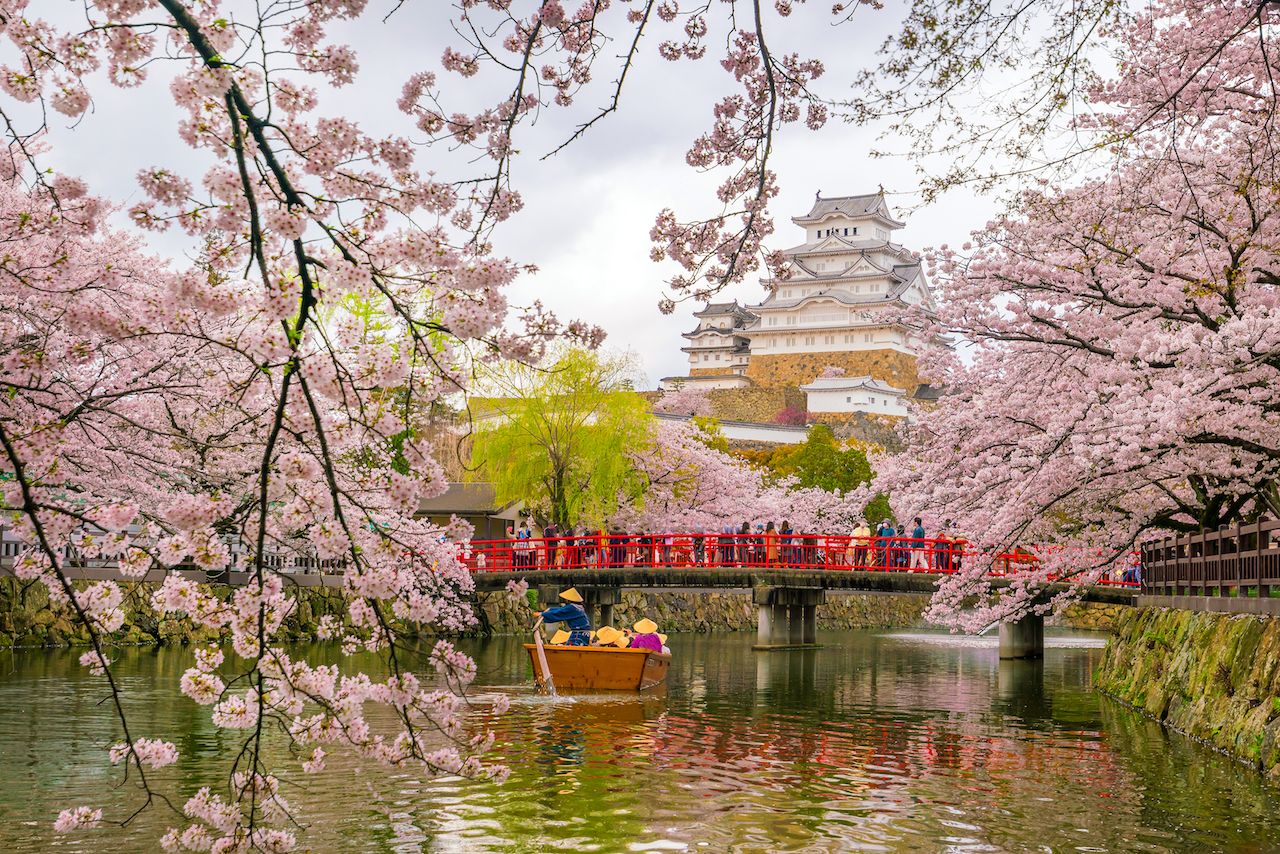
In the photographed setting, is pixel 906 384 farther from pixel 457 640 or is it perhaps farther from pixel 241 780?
pixel 241 780

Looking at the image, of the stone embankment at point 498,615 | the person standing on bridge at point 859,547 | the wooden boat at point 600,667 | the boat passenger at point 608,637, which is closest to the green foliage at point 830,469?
the stone embankment at point 498,615

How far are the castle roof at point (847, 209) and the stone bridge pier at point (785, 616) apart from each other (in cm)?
4818

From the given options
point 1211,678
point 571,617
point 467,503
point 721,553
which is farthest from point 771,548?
point 1211,678

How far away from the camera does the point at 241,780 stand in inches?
192

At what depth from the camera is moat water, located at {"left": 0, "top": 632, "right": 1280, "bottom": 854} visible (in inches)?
375

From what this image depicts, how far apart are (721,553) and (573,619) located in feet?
42.0

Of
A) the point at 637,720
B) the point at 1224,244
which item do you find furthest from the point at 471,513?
the point at 1224,244

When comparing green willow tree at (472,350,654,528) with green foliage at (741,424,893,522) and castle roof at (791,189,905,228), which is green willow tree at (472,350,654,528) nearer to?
green foliage at (741,424,893,522)

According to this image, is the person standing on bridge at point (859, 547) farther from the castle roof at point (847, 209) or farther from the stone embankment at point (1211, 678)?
the castle roof at point (847, 209)

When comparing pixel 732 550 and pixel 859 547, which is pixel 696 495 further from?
pixel 859 547

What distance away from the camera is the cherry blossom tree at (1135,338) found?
13.7 metres

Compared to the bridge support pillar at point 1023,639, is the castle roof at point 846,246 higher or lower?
higher

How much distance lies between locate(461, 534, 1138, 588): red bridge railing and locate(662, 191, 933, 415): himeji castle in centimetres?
3912

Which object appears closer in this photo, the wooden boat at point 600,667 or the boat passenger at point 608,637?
the wooden boat at point 600,667
